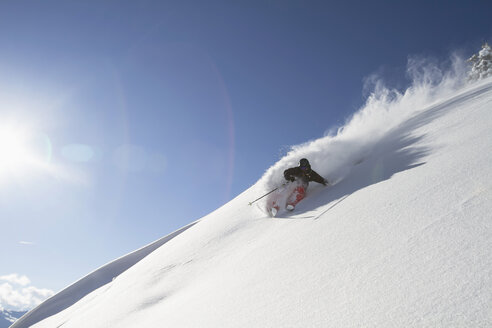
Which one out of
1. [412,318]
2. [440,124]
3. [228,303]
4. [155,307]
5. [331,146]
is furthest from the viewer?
[331,146]

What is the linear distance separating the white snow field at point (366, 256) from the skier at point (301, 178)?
1.08ft

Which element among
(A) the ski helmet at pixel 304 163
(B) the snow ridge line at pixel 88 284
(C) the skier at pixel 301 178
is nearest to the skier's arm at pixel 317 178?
(C) the skier at pixel 301 178

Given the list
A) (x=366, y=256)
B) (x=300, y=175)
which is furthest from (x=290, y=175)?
(x=366, y=256)

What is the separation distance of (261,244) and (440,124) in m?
4.70

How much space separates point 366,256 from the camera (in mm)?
2098

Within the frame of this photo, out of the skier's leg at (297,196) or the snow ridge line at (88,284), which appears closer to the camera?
the skier's leg at (297,196)

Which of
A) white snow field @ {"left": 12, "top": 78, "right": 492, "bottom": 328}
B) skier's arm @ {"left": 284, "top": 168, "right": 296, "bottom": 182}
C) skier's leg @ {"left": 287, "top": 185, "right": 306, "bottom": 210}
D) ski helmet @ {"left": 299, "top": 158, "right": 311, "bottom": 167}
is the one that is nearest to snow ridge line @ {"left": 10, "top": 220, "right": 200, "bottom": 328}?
white snow field @ {"left": 12, "top": 78, "right": 492, "bottom": 328}

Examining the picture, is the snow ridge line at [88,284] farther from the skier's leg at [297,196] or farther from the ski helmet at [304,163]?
the ski helmet at [304,163]

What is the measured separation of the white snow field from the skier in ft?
1.08

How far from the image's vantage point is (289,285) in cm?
225

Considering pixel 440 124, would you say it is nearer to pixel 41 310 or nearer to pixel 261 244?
pixel 261 244

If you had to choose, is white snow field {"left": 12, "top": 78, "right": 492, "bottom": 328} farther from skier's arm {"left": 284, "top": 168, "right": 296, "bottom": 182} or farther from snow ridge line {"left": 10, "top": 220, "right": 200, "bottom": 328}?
snow ridge line {"left": 10, "top": 220, "right": 200, "bottom": 328}

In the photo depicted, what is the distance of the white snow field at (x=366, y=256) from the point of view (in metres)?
1.47

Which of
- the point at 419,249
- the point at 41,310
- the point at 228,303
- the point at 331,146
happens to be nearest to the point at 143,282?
the point at 228,303
